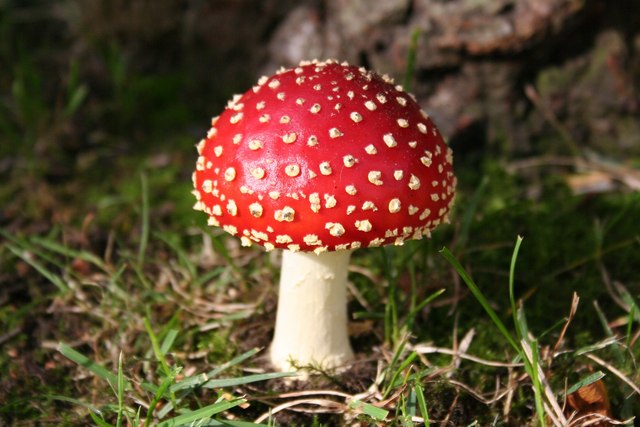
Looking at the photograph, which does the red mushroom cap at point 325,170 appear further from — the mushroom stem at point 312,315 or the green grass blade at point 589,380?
the green grass blade at point 589,380

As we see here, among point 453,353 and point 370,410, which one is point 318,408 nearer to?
point 370,410

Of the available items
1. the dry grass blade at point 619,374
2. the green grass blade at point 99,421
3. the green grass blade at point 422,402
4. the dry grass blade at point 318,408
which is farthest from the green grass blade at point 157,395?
the dry grass blade at point 619,374

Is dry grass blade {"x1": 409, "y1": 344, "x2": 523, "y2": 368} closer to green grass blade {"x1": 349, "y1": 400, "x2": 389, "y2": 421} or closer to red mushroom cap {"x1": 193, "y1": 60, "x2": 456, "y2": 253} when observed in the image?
green grass blade {"x1": 349, "y1": 400, "x2": 389, "y2": 421}

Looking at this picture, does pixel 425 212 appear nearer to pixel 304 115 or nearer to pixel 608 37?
pixel 304 115

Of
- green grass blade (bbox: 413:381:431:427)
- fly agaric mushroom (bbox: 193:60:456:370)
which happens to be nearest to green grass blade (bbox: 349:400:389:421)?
green grass blade (bbox: 413:381:431:427)

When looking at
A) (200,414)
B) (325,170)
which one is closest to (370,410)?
(200,414)

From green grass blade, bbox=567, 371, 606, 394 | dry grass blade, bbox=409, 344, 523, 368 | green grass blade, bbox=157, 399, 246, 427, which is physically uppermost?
green grass blade, bbox=567, 371, 606, 394

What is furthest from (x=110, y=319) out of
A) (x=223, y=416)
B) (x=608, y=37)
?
(x=608, y=37)
